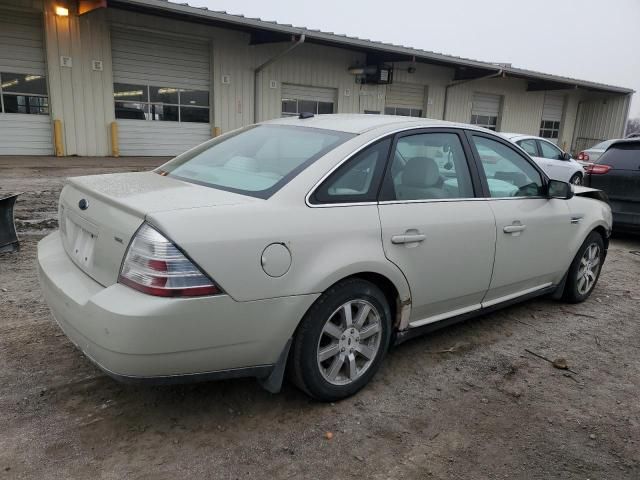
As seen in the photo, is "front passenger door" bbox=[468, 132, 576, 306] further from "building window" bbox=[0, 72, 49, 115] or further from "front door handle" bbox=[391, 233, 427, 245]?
"building window" bbox=[0, 72, 49, 115]

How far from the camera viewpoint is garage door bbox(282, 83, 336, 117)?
707 inches

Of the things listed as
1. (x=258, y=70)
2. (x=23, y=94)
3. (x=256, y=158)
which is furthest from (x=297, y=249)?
(x=258, y=70)

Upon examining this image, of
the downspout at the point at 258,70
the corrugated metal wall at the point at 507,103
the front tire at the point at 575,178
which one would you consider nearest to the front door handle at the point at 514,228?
the front tire at the point at 575,178

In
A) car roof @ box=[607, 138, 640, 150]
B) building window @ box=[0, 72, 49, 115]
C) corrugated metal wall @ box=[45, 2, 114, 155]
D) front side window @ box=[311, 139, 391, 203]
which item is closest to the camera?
front side window @ box=[311, 139, 391, 203]

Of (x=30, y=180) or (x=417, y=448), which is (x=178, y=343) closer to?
(x=417, y=448)

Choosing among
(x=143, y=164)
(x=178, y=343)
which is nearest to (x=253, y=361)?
(x=178, y=343)

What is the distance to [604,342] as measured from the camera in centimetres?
409

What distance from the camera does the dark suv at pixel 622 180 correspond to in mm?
7371

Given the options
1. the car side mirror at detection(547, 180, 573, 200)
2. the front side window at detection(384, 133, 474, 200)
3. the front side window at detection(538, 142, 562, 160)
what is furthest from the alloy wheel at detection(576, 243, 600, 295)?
the front side window at detection(538, 142, 562, 160)

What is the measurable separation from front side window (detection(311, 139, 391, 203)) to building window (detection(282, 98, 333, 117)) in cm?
1491

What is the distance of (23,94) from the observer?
1320cm

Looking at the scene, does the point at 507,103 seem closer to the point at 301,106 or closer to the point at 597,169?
the point at 301,106

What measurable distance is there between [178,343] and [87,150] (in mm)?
13499

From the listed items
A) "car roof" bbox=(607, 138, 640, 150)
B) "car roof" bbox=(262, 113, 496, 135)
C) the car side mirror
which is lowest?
the car side mirror
